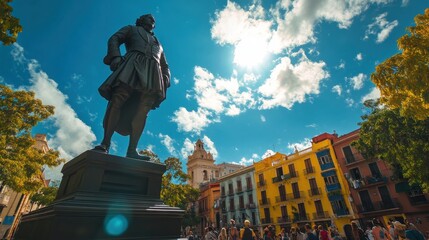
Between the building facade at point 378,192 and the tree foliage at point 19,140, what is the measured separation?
26.2 metres

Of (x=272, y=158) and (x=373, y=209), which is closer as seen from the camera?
(x=373, y=209)

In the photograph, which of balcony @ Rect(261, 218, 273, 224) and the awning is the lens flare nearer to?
the awning

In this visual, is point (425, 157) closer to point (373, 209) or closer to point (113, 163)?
point (373, 209)

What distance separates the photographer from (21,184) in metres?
9.92

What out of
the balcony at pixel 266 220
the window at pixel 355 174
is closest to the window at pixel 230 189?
the balcony at pixel 266 220

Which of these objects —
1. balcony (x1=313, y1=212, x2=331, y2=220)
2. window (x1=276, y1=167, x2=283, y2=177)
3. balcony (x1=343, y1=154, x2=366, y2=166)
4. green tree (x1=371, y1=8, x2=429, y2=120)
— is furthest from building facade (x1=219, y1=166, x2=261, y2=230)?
green tree (x1=371, y1=8, x2=429, y2=120)

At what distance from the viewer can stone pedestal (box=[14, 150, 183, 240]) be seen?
1765 mm

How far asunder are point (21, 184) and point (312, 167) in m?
26.4

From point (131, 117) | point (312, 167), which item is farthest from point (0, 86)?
point (312, 167)

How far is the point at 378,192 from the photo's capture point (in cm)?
2109

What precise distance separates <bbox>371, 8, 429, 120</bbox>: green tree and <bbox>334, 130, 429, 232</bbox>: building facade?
15485 mm

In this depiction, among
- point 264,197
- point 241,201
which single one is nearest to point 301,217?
point 264,197

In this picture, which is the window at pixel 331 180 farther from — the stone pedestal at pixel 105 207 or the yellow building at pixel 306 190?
the stone pedestal at pixel 105 207

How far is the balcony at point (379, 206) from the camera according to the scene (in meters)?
19.8
